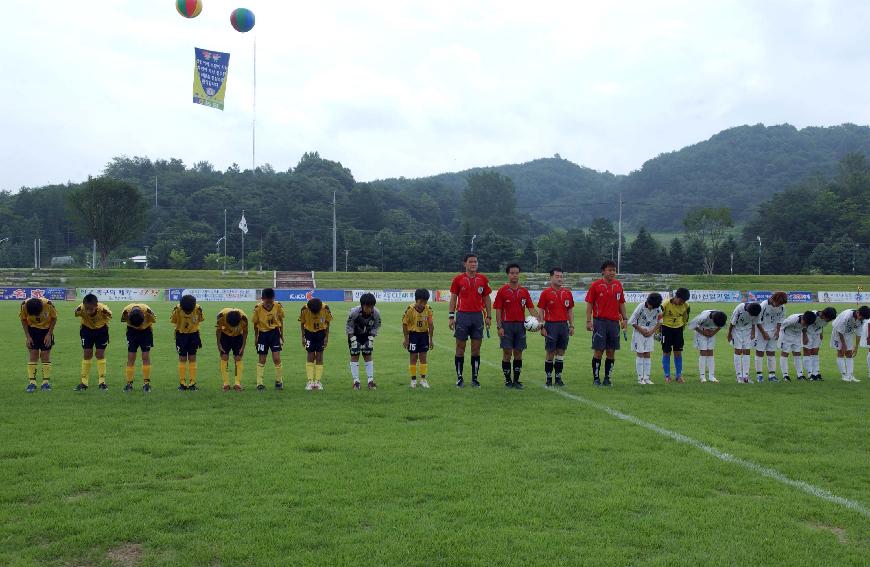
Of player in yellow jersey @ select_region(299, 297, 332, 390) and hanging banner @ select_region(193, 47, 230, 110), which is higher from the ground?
hanging banner @ select_region(193, 47, 230, 110)

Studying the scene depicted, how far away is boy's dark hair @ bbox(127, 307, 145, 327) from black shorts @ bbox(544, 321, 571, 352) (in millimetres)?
6596

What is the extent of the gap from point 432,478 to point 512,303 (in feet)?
19.8

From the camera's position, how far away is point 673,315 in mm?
13000

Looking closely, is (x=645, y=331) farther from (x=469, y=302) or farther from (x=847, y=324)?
(x=847, y=324)

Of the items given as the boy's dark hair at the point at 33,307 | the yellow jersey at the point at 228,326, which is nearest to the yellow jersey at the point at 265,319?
the yellow jersey at the point at 228,326

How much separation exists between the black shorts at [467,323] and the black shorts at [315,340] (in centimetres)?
223

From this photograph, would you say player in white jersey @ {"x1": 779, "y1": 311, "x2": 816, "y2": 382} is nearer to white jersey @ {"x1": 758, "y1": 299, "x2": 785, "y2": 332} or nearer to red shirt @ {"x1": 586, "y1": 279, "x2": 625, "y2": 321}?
white jersey @ {"x1": 758, "y1": 299, "x2": 785, "y2": 332}

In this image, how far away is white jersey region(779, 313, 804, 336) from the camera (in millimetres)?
13391

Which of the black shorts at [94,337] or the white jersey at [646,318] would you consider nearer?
the black shorts at [94,337]

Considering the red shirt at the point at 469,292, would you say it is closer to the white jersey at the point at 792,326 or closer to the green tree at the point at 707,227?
the white jersey at the point at 792,326

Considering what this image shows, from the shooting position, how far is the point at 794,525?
536 cm

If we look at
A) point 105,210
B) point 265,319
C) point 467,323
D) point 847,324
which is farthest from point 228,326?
point 105,210

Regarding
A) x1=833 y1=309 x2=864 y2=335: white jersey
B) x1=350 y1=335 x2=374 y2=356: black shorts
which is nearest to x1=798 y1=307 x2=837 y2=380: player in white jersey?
x1=833 y1=309 x2=864 y2=335: white jersey

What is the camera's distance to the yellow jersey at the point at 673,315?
1295 centimetres
